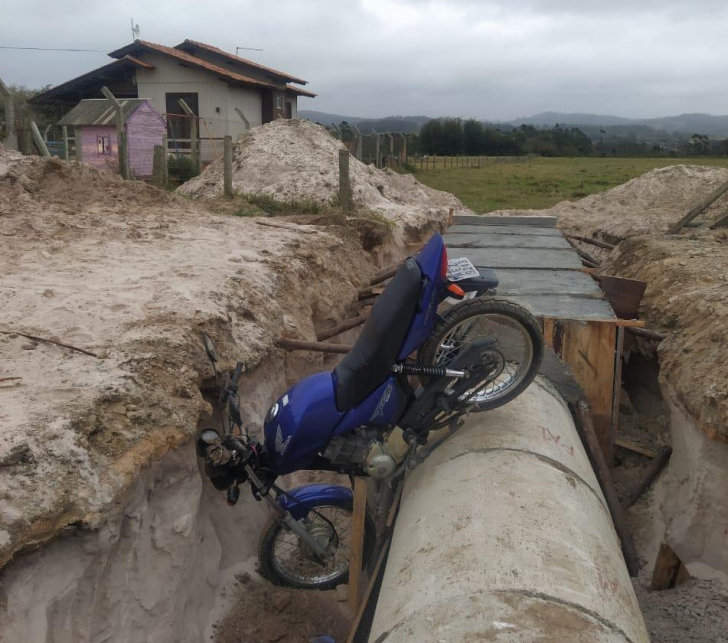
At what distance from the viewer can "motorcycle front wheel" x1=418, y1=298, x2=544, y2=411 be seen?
4.21m

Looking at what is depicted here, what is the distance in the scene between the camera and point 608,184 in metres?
26.4

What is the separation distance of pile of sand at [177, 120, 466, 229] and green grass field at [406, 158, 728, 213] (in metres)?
6.16

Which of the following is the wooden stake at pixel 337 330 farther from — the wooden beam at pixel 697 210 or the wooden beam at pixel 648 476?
the wooden beam at pixel 697 210

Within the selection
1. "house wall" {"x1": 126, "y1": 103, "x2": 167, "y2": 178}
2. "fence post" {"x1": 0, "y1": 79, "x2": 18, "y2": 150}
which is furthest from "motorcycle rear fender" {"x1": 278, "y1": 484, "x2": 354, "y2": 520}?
"house wall" {"x1": 126, "y1": 103, "x2": 167, "y2": 178}

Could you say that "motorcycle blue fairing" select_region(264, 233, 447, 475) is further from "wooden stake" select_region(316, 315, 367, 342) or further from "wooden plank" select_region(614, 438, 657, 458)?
"wooden plank" select_region(614, 438, 657, 458)

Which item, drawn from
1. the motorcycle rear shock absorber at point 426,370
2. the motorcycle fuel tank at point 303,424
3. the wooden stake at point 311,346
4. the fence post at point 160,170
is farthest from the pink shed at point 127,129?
the motorcycle rear shock absorber at point 426,370

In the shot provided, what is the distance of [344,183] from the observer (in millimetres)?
12195

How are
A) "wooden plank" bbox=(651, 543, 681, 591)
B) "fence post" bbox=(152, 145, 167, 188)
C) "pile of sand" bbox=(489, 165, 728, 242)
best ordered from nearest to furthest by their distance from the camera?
"wooden plank" bbox=(651, 543, 681, 591), "fence post" bbox=(152, 145, 167, 188), "pile of sand" bbox=(489, 165, 728, 242)

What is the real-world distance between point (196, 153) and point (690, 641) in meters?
14.8

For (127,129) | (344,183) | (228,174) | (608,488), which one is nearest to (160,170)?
(228,174)

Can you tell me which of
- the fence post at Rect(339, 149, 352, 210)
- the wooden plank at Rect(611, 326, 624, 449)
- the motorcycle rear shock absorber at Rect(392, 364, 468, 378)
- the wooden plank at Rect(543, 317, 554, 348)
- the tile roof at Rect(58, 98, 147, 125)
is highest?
the tile roof at Rect(58, 98, 147, 125)

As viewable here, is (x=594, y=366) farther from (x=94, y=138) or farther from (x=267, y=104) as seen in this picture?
(x=267, y=104)

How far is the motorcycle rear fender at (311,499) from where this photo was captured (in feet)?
15.2

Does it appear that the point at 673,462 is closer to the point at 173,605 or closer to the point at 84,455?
the point at 173,605
